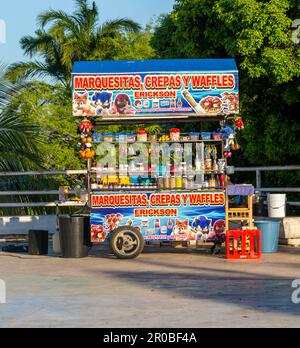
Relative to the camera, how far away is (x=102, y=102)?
55.3 feet

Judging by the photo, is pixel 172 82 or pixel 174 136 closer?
pixel 172 82

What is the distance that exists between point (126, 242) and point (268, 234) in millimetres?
2872

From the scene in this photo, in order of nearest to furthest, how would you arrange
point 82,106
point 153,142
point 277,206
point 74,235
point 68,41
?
point 82,106
point 74,235
point 153,142
point 277,206
point 68,41

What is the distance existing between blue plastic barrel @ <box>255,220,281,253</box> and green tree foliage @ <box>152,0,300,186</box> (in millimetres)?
5364

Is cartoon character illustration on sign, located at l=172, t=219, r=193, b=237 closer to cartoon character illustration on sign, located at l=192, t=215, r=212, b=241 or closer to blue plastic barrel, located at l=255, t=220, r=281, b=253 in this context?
cartoon character illustration on sign, located at l=192, t=215, r=212, b=241

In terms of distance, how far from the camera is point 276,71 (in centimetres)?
2169

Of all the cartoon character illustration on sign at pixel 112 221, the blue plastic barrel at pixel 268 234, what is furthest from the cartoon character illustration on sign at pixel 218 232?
the cartoon character illustration on sign at pixel 112 221

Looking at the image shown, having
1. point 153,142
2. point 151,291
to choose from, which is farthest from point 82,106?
point 151,291

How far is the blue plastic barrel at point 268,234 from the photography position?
17497mm

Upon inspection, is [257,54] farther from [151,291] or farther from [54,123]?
[151,291]

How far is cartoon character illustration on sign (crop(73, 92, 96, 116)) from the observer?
16.8 metres

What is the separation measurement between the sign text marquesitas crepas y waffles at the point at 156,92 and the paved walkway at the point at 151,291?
113 inches

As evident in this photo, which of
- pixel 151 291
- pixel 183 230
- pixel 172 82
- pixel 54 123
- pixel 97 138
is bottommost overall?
pixel 151 291
